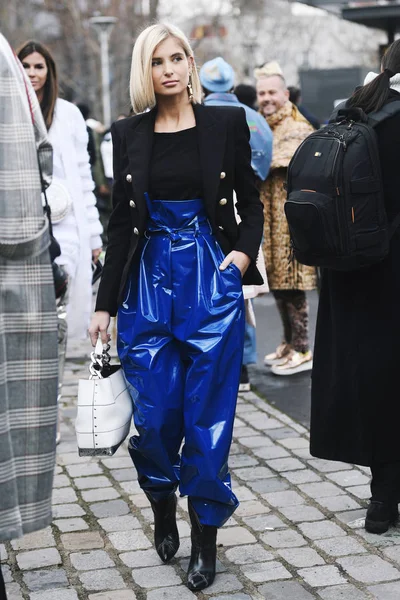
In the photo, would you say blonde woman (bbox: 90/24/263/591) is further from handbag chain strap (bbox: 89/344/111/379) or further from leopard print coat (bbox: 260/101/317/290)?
leopard print coat (bbox: 260/101/317/290)

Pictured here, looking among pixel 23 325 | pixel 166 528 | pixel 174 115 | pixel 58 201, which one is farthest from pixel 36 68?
pixel 23 325

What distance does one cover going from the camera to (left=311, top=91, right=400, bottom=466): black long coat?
4438mm

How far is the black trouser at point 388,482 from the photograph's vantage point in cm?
457

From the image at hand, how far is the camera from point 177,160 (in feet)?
13.3

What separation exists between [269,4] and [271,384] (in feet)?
162

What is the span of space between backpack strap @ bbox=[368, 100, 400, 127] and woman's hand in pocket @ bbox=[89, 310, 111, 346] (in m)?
1.30

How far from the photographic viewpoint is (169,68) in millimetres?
Answer: 4039

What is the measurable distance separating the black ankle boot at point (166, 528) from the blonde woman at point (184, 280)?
129 millimetres

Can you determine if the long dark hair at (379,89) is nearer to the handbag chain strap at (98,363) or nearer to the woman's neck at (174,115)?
the woman's neck at (174,115)

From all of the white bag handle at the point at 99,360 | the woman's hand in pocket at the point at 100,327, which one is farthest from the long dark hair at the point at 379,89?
the white bag handle at the point at 99,360

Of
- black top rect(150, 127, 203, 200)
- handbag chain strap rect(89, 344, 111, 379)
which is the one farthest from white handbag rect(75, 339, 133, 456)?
black top rect(150, 127, 203, 200)

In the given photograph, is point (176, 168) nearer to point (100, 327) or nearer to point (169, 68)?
point (169, 68)

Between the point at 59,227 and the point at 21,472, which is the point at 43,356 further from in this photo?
the point at 59,227

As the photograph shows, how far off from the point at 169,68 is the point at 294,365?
4.04 meters
